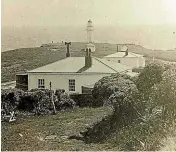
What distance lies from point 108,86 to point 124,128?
35cm

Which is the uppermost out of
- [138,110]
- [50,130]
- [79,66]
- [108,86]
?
[79,66]

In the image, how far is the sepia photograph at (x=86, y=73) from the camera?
14.6 ft

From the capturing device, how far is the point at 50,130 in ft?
14.8

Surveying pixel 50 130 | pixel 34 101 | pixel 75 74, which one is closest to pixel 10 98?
pixel 34 101

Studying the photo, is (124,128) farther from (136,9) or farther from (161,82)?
(136,9)

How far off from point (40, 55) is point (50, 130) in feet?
1.97

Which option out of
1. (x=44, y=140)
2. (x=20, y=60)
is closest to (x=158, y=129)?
(x=44, y=140)

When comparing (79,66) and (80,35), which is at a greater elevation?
(80,35)

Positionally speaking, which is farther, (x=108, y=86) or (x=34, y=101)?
(x=34, y=101)

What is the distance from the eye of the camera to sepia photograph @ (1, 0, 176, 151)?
14.6ft

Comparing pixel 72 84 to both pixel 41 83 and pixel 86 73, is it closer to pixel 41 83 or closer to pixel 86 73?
pixel 86 73

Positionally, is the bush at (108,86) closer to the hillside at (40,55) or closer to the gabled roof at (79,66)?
the gabled roof at (79,66)

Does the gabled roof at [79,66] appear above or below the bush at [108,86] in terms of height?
above

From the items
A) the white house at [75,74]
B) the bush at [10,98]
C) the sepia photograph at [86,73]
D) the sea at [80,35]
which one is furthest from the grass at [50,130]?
the sea at [80,35]
